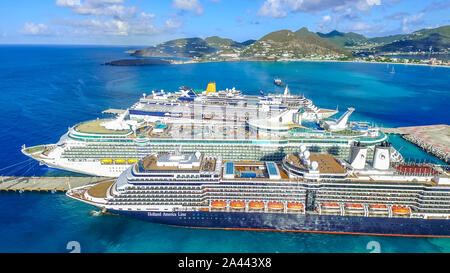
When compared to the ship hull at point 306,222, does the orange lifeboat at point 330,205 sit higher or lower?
higher

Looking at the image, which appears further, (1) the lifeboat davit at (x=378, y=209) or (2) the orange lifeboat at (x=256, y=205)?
(2) the orange lifeboat at (x=256, y=205)

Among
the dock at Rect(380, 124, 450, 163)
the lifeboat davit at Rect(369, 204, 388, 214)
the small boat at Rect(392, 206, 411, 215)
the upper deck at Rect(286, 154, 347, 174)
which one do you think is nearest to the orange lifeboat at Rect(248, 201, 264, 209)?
the upper deck at Rect(286, 154, 347, 174)

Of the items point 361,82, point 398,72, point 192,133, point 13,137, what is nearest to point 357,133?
point 192,133

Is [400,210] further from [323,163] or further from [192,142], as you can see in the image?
[192,142]

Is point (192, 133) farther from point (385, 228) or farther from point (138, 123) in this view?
point (385, 228)

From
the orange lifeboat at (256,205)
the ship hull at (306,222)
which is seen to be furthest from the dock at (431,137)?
the orange lifeboat at (256,205)

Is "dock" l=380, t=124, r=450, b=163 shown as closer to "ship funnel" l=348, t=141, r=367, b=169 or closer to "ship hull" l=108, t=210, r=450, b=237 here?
"ship hull" l=108, t=210, r=450, b=237

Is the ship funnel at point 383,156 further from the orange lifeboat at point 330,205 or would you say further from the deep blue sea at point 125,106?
the deep blue sea at point 125,106
